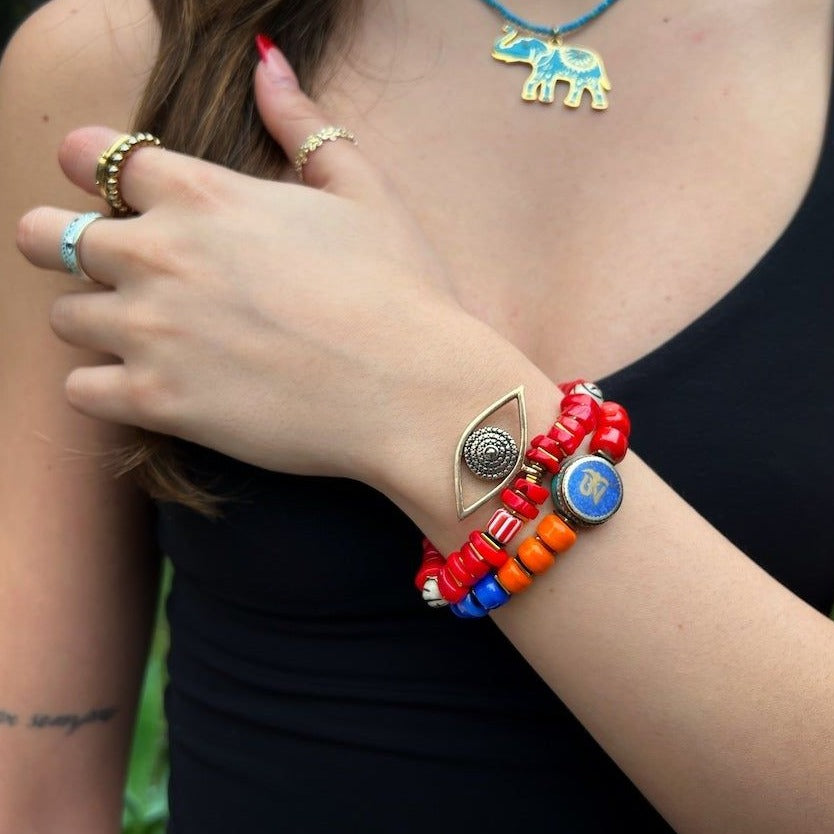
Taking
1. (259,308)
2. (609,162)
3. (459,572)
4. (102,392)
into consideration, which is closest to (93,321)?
(102,392)

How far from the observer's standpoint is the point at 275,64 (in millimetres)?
967

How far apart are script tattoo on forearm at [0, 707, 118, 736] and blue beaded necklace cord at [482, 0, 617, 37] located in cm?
96

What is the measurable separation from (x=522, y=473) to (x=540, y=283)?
27cm

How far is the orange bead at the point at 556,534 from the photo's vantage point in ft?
2.58

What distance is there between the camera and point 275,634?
1020mm

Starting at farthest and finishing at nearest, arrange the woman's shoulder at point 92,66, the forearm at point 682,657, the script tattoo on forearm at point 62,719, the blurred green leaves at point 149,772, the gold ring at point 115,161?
the blurred green leaves at point 149,772 < the script tattoo on forearm at point 62,719 < the woman's shoulder at point 92,66 < the gold ring at point 115,161 < the forearm at point 682,657

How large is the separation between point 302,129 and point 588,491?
443 millimetres

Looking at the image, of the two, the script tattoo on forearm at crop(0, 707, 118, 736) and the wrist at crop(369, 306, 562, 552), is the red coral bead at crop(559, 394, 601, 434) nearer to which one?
the wrist at crop(369, 306, 562, 552)

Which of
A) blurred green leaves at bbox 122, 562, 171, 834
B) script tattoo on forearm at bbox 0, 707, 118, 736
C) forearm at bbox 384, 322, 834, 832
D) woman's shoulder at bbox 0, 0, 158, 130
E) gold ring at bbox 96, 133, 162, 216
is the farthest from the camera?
blurred green leaves at bbox 122, 562, 171, 834

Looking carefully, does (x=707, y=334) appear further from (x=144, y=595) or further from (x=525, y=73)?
(x=144, y=595)

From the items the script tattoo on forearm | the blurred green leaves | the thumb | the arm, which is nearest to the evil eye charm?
the thumb

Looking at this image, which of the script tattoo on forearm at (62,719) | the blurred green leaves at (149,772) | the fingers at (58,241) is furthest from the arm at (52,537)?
the blurred green leaves at (149,772)

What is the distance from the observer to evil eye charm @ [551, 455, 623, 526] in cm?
79

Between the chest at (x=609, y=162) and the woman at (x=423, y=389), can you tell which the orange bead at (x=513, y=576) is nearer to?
the woman at (x=423, y=389)
